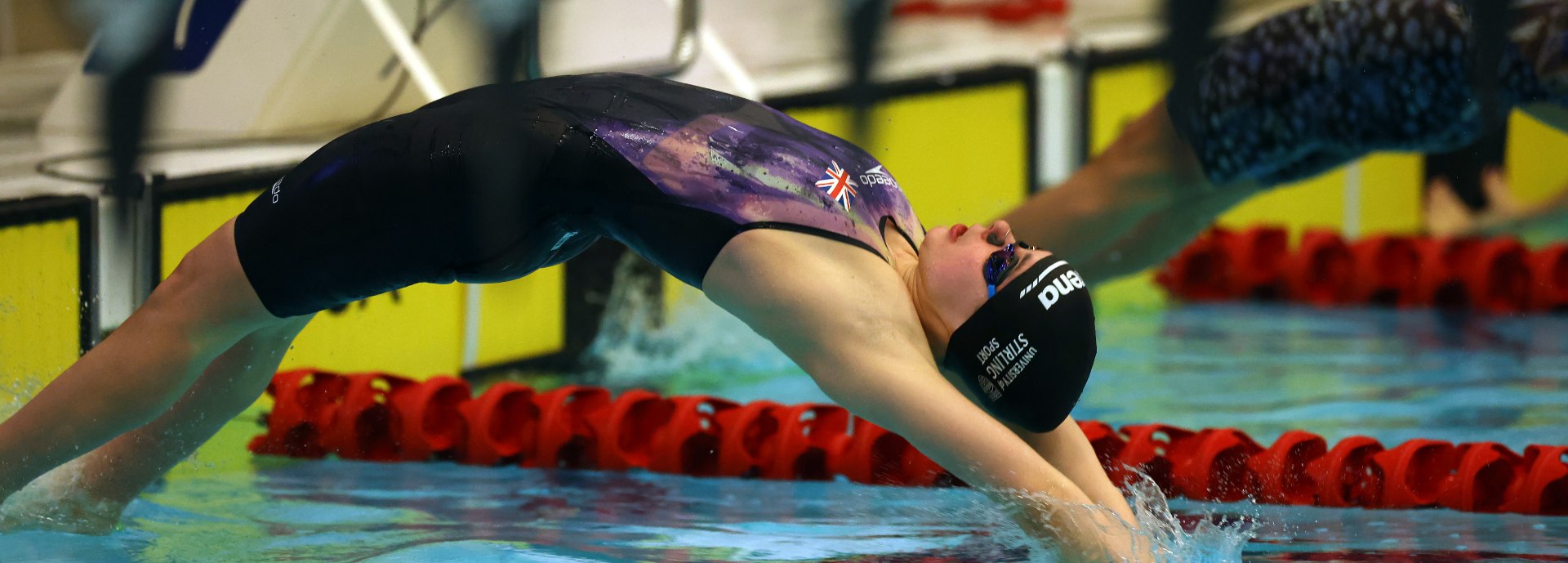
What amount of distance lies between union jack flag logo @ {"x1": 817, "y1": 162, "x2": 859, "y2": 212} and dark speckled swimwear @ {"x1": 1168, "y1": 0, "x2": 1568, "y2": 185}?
1.39 meters

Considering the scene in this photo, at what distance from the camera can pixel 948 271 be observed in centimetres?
259

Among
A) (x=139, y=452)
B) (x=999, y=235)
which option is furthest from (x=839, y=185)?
(x=139, y=452)

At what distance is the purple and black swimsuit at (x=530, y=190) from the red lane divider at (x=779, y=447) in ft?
4.23

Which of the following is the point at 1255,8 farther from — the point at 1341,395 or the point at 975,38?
the point at 975,38

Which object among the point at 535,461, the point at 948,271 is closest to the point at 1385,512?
the point at 948,271

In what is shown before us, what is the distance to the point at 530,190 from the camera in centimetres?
269

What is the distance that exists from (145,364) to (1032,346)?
4.79ft

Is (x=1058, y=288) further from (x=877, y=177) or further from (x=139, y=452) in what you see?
(x=139, y=452)

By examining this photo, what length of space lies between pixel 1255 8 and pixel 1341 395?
1276 millimetres

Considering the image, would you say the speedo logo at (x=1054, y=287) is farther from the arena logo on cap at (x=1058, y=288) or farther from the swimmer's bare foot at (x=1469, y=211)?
the swimmer's bare foot at (x=1469, y=211)

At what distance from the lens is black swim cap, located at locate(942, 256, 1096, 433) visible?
254 centimetres

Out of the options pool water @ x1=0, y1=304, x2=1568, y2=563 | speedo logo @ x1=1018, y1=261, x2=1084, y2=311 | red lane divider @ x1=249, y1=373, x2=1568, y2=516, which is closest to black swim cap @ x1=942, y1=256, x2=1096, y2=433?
speedo logo @ x1=1018, y1=261, x2=1084, y2=311

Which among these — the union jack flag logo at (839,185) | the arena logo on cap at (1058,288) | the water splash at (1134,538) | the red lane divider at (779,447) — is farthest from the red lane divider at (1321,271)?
the union jack flag logo at (839,185)

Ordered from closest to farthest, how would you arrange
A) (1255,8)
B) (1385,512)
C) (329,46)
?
(1385,512)
(329,46)
(1255,8)
